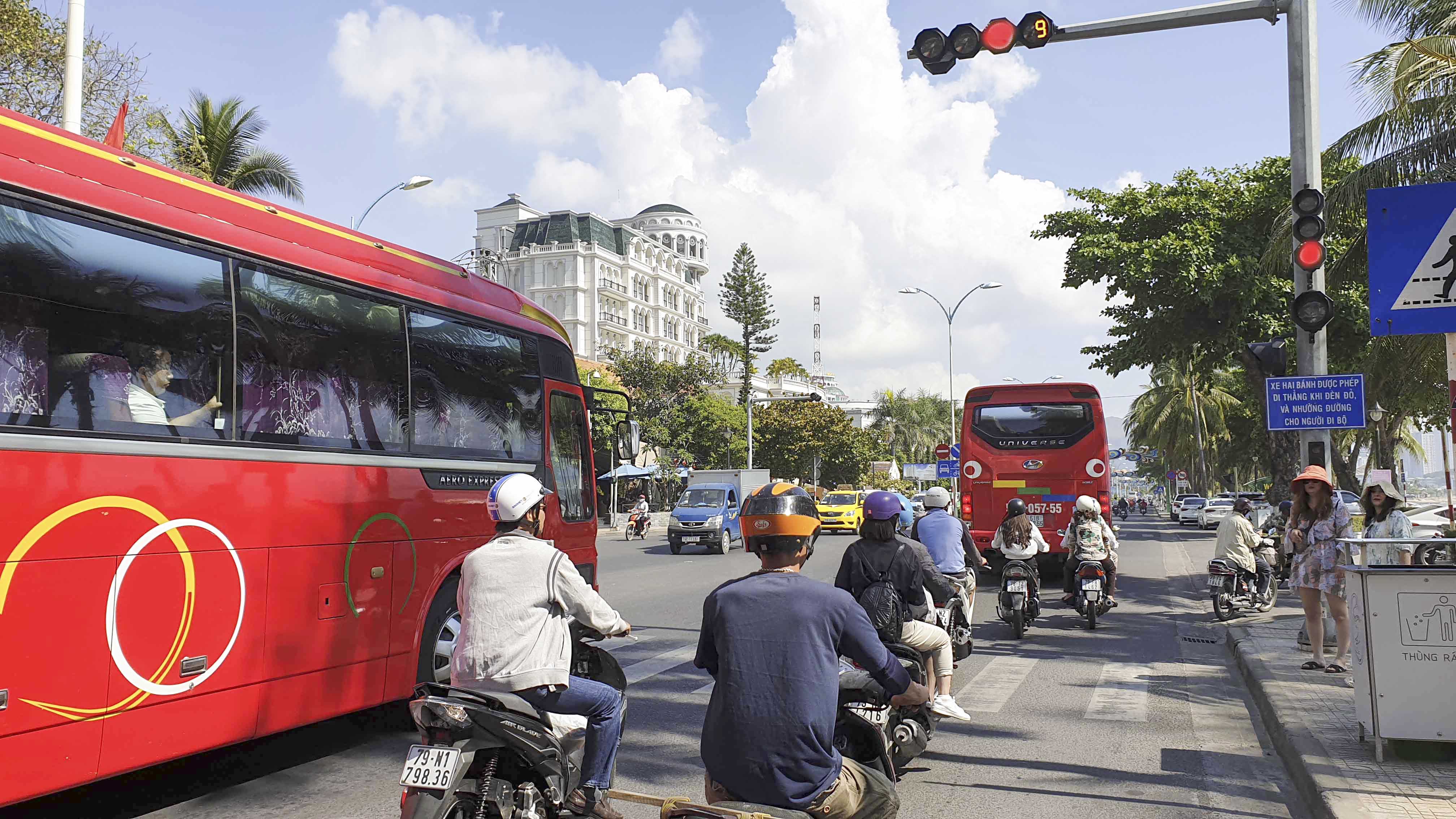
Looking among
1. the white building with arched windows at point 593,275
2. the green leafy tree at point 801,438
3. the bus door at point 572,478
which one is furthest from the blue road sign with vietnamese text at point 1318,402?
the white building with arched windows at point 593,275

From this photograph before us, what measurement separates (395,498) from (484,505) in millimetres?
1042

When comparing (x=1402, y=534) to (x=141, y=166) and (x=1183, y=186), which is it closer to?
(x=141, y=166)

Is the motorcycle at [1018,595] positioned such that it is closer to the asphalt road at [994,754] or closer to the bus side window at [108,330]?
the asphalt road at [994,754]

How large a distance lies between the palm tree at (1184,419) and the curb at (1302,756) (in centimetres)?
5233

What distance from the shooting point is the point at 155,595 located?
485 cm

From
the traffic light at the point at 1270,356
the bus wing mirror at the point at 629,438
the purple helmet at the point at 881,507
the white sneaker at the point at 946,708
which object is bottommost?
the white sneaker at the point at 946,708

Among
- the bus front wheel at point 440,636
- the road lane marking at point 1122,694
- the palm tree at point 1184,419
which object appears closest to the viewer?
the bus front wheel at point 440,636

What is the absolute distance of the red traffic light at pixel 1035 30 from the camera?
8.71 meters

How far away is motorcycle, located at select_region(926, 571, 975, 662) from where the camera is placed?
295 inches

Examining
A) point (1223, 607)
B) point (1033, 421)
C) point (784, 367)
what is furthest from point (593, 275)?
point (1223, 607)

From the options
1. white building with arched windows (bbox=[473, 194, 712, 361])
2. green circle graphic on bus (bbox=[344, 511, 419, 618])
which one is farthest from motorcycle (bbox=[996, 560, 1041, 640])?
white building with arched windows (bbox=[473, 194, 712, 361])

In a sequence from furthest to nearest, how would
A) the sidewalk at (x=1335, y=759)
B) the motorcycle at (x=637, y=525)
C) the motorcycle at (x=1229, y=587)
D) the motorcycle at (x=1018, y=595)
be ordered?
the motorcycle at (x=637, y=525), the motorcycle at (x=1229, y=587), the motorcycle at (x=1018, y=595), the sidewalk at (x=1335, y=759)

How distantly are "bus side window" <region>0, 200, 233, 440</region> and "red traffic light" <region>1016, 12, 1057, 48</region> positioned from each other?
21.3 feet

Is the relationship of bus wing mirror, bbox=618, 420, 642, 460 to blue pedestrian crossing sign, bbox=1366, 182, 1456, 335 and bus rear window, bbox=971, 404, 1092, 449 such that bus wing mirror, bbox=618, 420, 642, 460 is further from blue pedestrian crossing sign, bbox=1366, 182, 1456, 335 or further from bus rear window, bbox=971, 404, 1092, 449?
bus rear window, bbox=971, 404, 1092, 449
